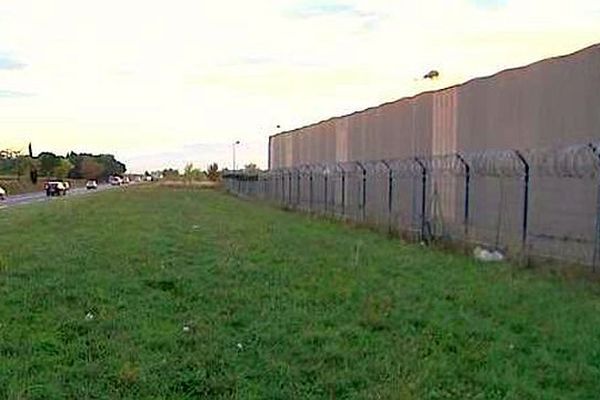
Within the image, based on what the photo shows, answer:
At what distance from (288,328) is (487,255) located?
8.40 m

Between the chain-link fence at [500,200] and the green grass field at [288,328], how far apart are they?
2309 millimetres

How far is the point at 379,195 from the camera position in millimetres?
30344

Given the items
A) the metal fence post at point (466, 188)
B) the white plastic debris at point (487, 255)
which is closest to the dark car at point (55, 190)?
the metal fence post at point (466, 188)

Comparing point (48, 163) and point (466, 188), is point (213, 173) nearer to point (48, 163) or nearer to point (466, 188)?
point (48, 163)

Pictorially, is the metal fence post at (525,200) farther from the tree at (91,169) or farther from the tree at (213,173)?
the tree at (91,169)

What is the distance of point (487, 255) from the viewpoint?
15.9 metres

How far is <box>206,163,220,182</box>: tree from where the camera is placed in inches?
4347

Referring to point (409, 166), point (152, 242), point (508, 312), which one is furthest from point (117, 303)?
point (409, 166)

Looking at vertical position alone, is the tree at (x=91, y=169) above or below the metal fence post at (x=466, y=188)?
below

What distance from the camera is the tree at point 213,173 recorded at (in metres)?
110

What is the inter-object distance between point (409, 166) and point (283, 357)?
1934cm

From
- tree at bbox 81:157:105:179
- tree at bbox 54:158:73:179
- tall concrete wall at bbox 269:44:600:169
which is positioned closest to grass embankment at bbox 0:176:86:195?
tree at bbox 54:158:73:179

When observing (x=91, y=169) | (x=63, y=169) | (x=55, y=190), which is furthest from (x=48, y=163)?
(x=55, y=190)

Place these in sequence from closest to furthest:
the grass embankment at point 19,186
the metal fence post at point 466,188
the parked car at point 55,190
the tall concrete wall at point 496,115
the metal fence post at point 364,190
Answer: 1. the tall concrete wall at point 496,115
2. the metal fence post at point 466,188
3. the metal fence post at point 364,190
4. the parked car at point 55,190
5. the grass embankment at point 19,186
